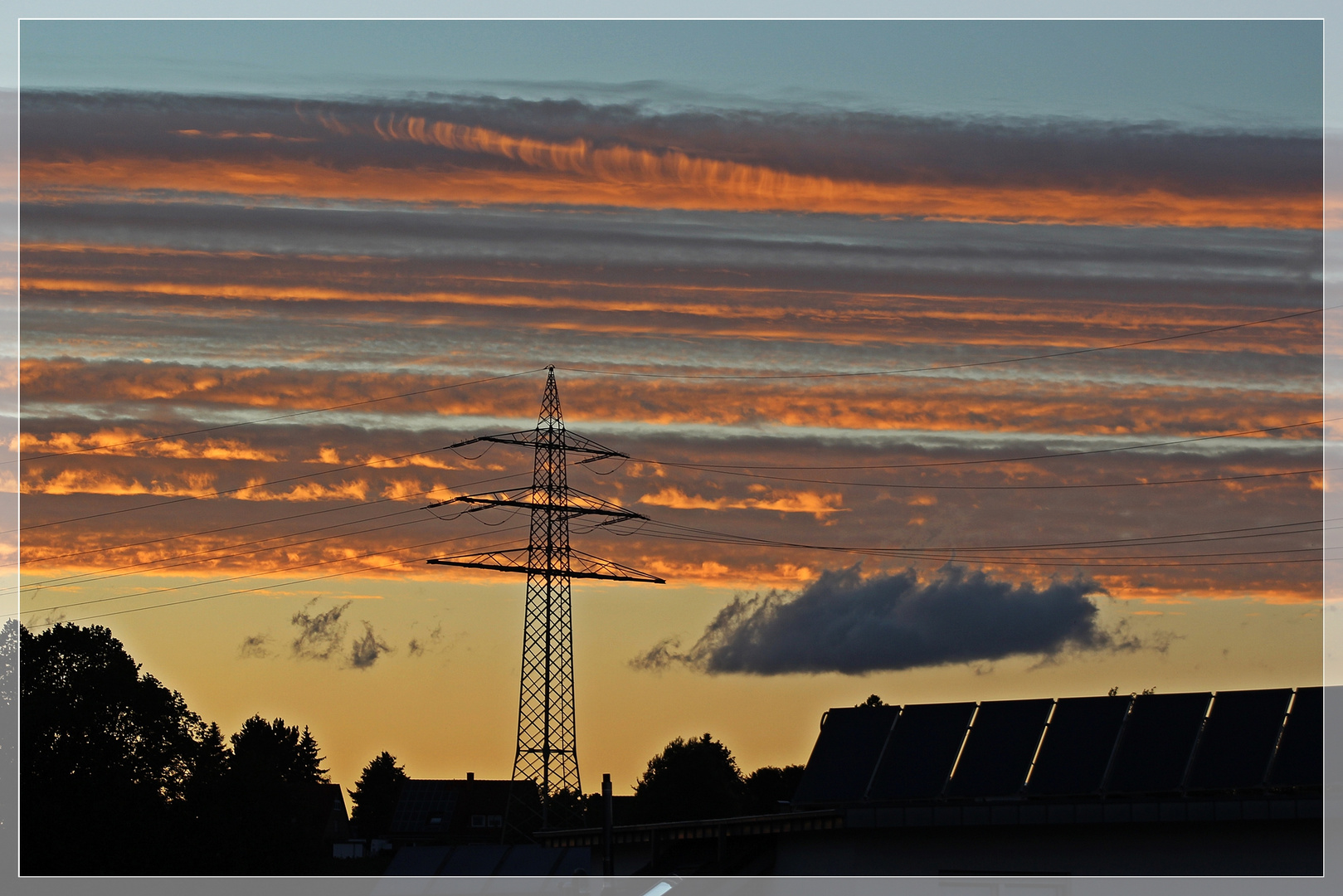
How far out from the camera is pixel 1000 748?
37.3 metres

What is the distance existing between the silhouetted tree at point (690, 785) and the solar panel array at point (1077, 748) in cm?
10562

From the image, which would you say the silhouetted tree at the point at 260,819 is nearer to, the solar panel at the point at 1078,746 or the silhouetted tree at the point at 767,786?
the solar panel at the point at 1078,746

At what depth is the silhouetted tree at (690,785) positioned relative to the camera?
150250 millimetres

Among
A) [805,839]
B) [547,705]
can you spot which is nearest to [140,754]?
[547,705]

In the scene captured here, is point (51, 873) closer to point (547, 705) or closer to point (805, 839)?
point (547, 705)

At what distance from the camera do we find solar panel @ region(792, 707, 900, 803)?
38.8m

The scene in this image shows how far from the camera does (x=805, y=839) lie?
38.3 meters

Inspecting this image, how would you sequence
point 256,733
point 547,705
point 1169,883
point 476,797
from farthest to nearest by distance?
point 256,733, point 476,797, point 547,705, point 1169,883

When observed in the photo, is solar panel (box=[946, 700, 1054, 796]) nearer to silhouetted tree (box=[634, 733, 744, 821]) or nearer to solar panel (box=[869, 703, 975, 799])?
solar panel (box=[869, 703, 975, 799])

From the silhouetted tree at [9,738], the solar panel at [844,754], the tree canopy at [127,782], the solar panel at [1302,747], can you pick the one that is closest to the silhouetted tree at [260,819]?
the tree canopy at [127,782]

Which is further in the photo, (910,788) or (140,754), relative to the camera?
(140,754)

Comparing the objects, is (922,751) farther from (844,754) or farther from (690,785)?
(690,785)

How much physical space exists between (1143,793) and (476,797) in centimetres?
11877

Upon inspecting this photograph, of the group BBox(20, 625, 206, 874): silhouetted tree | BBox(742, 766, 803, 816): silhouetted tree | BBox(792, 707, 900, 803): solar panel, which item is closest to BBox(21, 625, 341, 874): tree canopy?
BBox(20, 625, 206, 874): silhouetted tree
